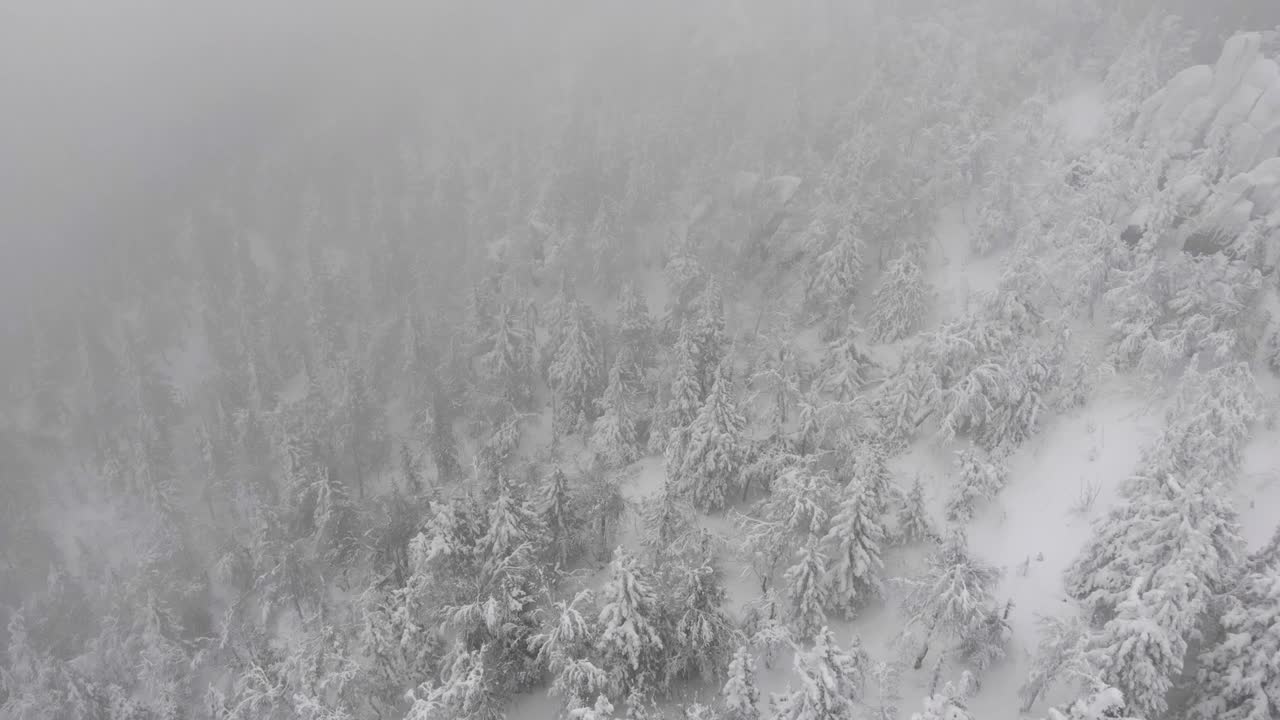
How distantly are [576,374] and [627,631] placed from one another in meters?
23.4

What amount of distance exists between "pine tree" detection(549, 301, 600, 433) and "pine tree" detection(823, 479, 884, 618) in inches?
896

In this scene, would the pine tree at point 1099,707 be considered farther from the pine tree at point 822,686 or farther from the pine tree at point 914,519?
the pine tree at point 914,519

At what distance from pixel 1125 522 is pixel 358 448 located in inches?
1915

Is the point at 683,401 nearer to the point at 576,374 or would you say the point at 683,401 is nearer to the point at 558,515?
the point at 558,515

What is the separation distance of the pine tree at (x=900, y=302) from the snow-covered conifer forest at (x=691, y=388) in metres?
0.27

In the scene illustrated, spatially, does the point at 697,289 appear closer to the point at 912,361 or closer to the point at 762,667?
the point at 912,361

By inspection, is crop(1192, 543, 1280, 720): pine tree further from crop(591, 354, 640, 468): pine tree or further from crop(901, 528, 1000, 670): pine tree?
crop(591, 354, 640, 468): pine tree

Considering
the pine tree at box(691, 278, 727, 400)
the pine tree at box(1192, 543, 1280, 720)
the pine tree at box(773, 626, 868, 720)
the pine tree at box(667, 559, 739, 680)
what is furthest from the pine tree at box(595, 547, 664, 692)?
the pine tree at box(1192, 543, 1280, 720)

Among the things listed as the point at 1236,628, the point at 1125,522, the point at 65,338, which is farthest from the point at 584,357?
the point at 65,338

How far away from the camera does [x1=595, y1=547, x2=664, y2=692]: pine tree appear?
2734cm

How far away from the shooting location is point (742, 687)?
77.4 feet

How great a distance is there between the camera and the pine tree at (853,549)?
28.2m

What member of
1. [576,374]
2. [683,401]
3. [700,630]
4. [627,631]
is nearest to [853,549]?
[700,630]

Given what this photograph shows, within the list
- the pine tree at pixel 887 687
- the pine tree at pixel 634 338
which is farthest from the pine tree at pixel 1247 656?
the pine tree at pixel 634 338
